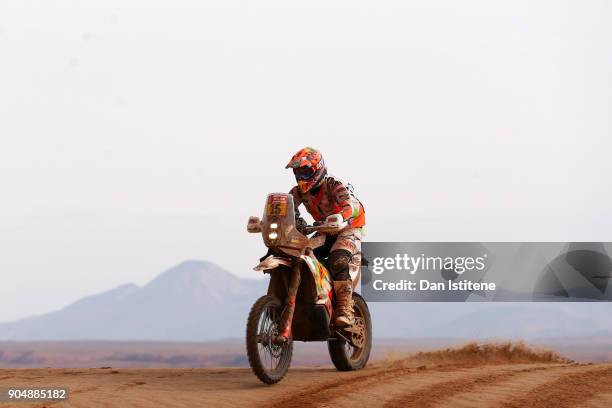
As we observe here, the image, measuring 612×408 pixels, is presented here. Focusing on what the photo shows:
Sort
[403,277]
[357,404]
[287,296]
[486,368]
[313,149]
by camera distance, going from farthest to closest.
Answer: [403,277] < [486,368] < [313,149] < [287,296] < [357,404]

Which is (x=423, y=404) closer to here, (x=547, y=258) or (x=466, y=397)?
(x=466, y=397)

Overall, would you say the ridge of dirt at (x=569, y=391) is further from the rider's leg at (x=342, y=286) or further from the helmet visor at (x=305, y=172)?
the helmet visor at (x=305, y=172)

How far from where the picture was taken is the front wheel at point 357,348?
16531mm

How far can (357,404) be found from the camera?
13.0 metres

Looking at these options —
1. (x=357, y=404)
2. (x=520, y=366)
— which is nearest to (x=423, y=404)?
(x=357, y=404)

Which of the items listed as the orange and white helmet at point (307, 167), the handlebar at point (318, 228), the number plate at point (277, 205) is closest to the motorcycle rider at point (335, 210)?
the orange and white helmet at point (307, 167)

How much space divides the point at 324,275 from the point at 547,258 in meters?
11.7

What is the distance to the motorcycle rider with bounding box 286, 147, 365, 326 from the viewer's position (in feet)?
52.3

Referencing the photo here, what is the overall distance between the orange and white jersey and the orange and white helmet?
0.74 feet

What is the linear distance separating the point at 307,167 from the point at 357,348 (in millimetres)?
3410

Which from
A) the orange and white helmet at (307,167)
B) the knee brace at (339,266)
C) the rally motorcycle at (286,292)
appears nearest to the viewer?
the rally motorcycle at (286,292)

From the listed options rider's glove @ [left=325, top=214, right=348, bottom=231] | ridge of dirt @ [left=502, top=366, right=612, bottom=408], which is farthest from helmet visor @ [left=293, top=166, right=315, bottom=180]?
ridge of dirt @ [left=502, top=366, right=612, bottom=408]

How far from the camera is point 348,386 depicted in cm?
1460

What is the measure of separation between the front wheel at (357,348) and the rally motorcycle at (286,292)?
2.37 ft
